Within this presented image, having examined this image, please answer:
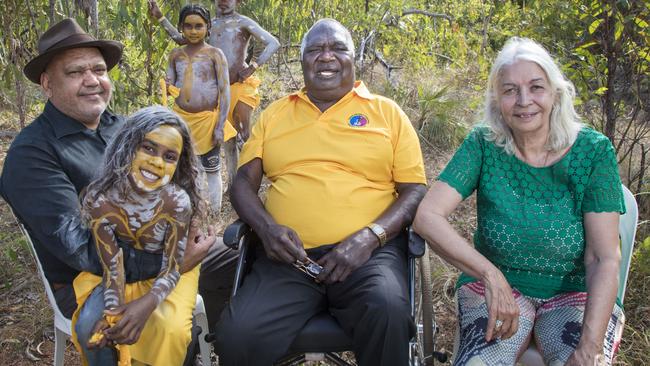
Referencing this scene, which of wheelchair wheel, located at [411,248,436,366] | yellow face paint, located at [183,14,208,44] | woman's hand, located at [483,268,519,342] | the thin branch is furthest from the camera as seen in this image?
the thin branch

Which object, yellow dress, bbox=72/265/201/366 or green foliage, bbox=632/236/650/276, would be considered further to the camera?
green foliage, bbox=632/236/650/276

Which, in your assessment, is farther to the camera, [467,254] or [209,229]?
[209,229]

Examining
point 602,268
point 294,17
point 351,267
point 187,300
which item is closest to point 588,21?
point 602,268

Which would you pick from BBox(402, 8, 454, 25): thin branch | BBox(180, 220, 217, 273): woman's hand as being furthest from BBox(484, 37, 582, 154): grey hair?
BBox(402, 8, 454, 25): thin branch

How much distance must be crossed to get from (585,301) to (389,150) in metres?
1.01

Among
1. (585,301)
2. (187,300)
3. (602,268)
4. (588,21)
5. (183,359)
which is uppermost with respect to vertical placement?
(588,21)

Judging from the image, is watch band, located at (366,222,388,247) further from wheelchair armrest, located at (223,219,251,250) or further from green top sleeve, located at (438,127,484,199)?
wheelchair armrest, located at (223,219,251,250)

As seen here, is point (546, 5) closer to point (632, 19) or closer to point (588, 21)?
point (588, 21)

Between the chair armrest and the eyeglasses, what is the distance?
365mm

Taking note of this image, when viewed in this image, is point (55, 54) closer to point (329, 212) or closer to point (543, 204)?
point (329, 212)

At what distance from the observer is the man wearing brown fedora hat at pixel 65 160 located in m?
2.21

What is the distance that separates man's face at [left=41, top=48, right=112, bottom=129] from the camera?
2.43m

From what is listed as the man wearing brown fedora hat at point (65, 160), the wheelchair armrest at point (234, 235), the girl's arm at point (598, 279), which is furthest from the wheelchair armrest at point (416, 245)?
the man wearing brown fedora hat at point (65, 160)

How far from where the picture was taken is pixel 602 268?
2.17 m
